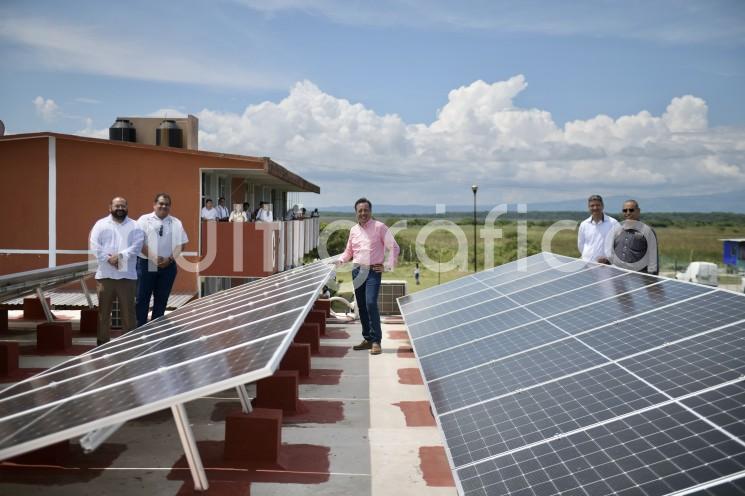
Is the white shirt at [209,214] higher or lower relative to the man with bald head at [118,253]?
higher

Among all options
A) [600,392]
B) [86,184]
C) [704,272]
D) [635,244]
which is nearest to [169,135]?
[86,184]

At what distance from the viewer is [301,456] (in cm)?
640

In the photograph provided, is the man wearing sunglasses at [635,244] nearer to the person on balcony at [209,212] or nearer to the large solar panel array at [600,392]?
the large solar panel array at [600,392]

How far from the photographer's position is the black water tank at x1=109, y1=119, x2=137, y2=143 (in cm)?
2345

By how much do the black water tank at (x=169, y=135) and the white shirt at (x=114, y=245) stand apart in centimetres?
1420

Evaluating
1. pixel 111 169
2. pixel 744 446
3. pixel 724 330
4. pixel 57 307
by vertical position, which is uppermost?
pixel 111 169

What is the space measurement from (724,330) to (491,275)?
280 inches

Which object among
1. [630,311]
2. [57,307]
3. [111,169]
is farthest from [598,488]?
[111,169]

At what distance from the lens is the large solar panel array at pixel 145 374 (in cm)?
385

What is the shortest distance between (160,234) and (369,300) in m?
3.59

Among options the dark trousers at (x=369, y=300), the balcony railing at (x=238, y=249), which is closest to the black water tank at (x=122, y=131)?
the balcony railing at (x=238, y=249)

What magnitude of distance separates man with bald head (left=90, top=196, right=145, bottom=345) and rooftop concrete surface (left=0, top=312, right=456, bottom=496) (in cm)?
293

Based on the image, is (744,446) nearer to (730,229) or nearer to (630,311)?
(630,311)

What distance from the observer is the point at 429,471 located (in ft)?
19.8
